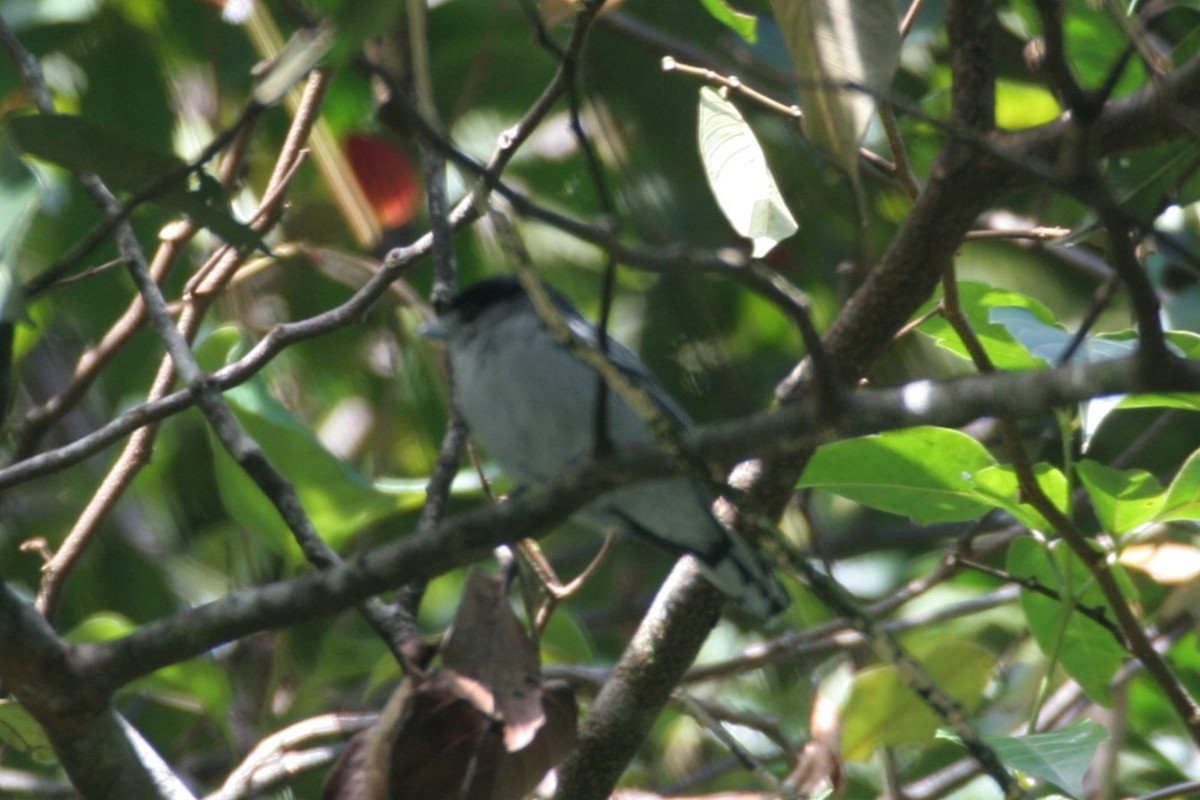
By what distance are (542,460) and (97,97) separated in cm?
168

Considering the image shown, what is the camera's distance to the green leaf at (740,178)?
1.92 m

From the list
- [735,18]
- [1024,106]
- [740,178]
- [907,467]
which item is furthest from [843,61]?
[1024,106]

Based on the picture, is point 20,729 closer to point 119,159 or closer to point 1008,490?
point 119,159

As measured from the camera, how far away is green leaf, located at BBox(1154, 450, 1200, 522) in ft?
6.62

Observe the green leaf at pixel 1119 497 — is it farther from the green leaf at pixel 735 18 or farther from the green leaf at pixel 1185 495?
the green leaf at pixel 735 18

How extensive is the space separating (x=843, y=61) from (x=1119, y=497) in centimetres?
Result: 87

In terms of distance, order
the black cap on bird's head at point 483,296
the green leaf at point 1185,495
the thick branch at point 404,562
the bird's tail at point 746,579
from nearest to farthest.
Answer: the thick branch at point 404,562 → the green leaf at point 1185,495 → the bird's tail at point 746,579 → the black cap on bird's head at point 483,296

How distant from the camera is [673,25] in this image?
4430mm

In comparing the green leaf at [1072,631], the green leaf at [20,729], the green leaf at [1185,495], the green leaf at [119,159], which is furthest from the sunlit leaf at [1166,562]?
the green leaf at [20,729]

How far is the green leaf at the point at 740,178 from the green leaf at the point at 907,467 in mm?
366

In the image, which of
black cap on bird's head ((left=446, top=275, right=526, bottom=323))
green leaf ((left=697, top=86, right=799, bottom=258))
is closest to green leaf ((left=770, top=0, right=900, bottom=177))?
green leaf ((left=697, top=86, right=799, bottom=258))

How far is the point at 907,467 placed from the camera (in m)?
2.12

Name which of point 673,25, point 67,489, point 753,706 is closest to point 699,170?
point 673,25

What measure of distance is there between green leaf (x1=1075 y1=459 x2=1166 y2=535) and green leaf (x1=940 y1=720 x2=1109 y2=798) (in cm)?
37
